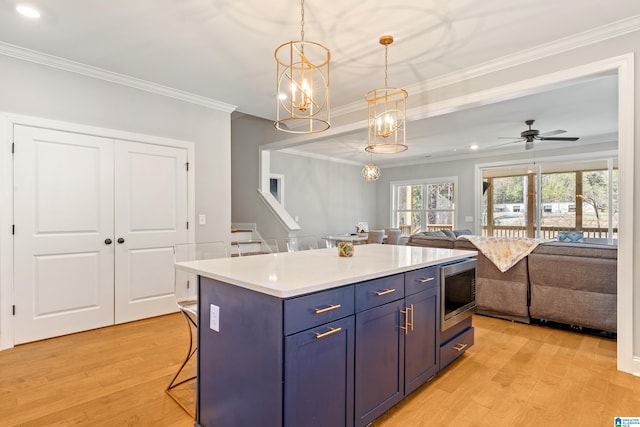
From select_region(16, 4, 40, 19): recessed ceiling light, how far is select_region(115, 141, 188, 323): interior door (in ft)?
4.40

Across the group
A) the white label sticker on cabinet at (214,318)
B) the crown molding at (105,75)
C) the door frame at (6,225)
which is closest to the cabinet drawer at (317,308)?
the white label sticker on cabinet at (214,318)

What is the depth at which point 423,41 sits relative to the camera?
2844mm

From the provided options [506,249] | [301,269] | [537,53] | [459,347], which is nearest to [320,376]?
[301,269]

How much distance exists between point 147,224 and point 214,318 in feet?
8.44

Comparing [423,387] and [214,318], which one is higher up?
[214,318]

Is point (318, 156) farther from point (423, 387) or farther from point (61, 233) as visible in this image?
point (423, 387)

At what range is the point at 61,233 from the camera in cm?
333

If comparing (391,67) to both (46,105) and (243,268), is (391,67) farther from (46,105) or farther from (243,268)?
(46,105)

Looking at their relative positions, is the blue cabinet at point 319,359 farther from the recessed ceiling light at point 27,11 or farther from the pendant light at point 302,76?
the recessed ceiling light at point 27,11

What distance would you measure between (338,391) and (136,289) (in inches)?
121

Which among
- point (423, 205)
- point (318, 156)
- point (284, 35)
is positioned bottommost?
point (423, 205)

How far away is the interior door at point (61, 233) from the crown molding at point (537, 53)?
354 centimetres

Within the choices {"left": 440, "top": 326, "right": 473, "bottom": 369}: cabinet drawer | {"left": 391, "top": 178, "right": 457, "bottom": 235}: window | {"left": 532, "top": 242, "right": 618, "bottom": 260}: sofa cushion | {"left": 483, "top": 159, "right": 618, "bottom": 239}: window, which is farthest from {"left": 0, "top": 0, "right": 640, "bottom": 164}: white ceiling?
{"left": 391, "top": 178, "right": 457, "bottom": 235}: window

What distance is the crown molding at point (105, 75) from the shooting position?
306 centimetres
